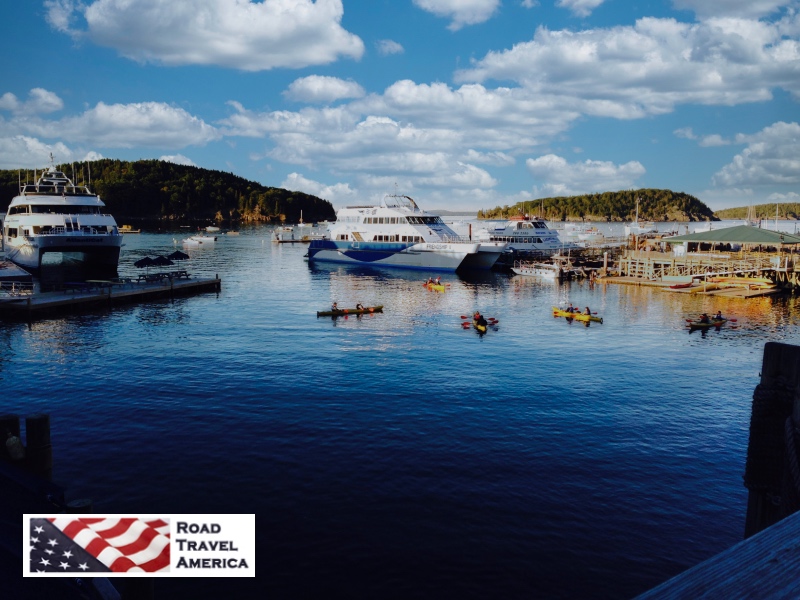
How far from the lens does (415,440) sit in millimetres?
22922

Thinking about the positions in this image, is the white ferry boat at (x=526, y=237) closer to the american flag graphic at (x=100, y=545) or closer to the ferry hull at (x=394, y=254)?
the ferry hull at (x=394, y=254)

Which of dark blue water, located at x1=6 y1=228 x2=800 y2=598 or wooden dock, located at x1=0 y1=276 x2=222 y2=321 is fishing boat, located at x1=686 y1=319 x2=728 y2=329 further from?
wooden dock, located at x1=0 y1=276 x2=222 y2=321

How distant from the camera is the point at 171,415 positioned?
83.2 feet

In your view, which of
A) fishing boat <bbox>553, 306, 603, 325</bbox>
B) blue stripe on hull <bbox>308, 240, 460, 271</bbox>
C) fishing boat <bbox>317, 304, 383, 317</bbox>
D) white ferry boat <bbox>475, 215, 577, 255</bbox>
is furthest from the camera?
white ferry boat <bbox>475, 215, 577, 255</bbox>

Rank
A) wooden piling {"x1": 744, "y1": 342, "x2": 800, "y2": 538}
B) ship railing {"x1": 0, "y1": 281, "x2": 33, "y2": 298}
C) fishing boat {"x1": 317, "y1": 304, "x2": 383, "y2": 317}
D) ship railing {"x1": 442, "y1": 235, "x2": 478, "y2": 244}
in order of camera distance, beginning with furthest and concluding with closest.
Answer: ship railing {"x1": 442, "y1": 235, "x2": 478, "y2": 244}
fishing boat {"x1": 317, "y1": 304, "x2": 383, "y2": 317}
ship railing {"x1": 0, "y1": 281, "x2": 33, "y2": 298}
wooden piling {"x1": 744, "y1": 342, "x2": 800, "y2": 538}

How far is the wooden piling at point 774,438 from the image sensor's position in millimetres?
7621

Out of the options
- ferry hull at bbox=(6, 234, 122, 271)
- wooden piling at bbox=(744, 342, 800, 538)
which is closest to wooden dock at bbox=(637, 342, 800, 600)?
wooden piling at bbox=(744, 342, 800, 538)

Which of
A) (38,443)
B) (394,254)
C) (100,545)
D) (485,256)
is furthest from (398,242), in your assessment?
(100,545)

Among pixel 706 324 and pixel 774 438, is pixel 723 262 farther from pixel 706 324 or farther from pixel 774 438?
pixel 774 438

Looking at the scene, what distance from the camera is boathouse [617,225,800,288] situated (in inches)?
2606

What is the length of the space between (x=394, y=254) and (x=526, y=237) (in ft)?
73.9

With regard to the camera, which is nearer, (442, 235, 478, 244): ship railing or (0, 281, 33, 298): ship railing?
(0, 281, 33, 298): ship railing

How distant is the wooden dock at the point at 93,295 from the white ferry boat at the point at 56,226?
37.1 ft

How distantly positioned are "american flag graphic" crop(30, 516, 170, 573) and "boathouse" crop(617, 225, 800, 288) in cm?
6925
